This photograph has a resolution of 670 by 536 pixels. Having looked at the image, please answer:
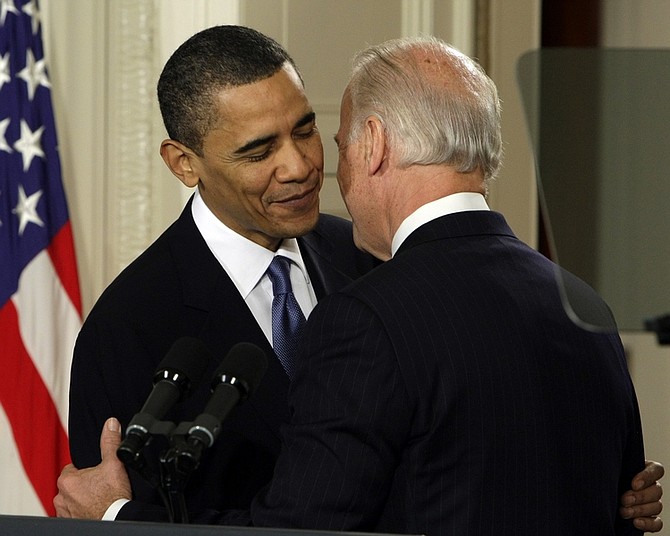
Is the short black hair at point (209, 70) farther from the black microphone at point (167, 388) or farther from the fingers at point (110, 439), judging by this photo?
the black microphone at point (167, 388)

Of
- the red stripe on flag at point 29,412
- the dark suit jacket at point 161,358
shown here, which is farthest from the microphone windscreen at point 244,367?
the red stripe on flag at point 29,412

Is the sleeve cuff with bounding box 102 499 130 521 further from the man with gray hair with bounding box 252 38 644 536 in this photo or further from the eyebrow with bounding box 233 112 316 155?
the eyebrow with bounding box 233 112 316 155

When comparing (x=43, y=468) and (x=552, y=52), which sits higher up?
(x=552, y=52)

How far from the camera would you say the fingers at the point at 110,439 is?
1.68m

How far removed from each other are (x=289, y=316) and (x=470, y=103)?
1.85 feet

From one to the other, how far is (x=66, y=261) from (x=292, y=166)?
6.43 feet

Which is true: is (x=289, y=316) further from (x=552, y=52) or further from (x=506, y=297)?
(x=552, y=52)

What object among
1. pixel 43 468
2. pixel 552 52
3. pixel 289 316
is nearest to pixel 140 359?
pixel 289 316

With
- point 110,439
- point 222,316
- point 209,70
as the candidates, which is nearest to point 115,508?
point 110,439

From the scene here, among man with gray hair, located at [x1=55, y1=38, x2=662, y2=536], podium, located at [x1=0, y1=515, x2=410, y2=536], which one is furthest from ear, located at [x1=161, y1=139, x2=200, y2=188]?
podium, located at [x1=0, y1=515, x2=410, y2=536]

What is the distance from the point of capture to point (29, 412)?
363 centimetres

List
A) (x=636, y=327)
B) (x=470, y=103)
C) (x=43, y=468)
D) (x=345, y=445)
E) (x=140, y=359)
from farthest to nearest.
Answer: (x=43, y=468) < (x=140, y=359) < (x=470, y=103) < (x=345, y=445) < (x=636, y=327)

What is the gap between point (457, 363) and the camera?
148 centimetres

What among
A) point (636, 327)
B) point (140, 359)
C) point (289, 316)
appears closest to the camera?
point (636, 327)
